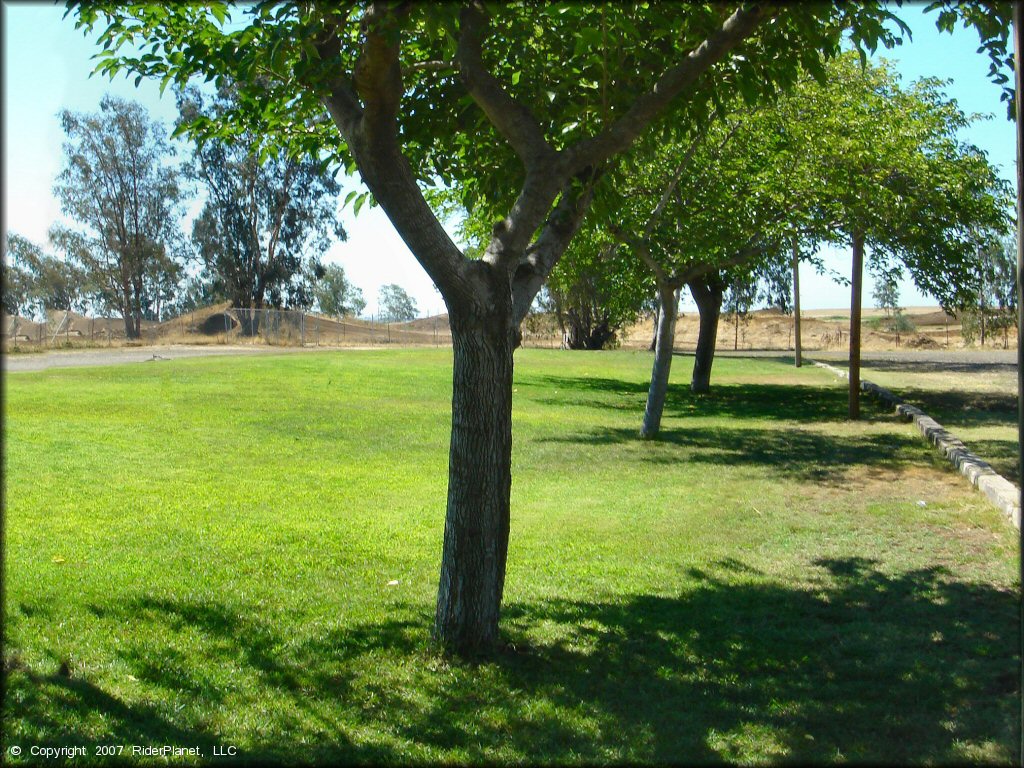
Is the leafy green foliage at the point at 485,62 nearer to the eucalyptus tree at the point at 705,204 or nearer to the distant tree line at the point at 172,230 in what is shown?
the eucalyptus tree at the point at 705,204

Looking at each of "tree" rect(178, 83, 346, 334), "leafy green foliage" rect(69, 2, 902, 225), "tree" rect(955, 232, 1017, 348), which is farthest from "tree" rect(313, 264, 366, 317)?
"leafy green foliage" rect(69, 2, 902, 225)

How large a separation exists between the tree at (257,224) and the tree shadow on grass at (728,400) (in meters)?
28.4

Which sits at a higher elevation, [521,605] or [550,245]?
[550,245]

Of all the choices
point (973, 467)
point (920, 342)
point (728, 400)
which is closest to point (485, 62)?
point (973, 467)

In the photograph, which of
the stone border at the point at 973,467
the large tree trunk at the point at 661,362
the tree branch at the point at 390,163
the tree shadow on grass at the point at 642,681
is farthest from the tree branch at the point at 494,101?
the large tree trunk at the point at 661,362

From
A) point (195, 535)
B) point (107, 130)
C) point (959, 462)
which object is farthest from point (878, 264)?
point (107, 130)

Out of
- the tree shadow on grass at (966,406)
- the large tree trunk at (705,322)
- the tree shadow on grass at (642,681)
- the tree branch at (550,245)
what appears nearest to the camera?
the tree shadow on grass at (642,681)

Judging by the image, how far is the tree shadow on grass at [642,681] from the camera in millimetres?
4457

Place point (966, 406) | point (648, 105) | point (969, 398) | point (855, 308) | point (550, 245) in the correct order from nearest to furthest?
point (648, 105) → point (550, 245) → point (855, 308) → point (966, 406) → point (969, 398)

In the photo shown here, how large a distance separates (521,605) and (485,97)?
340cm

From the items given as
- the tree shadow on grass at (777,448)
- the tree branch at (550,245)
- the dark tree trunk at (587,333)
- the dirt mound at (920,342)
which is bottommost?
the tree shadow on grass at (777,448)

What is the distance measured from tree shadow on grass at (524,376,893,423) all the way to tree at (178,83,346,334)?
2844 cm

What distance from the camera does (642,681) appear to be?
5.39 meters

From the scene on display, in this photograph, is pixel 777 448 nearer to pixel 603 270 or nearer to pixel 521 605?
pixel 603 270
